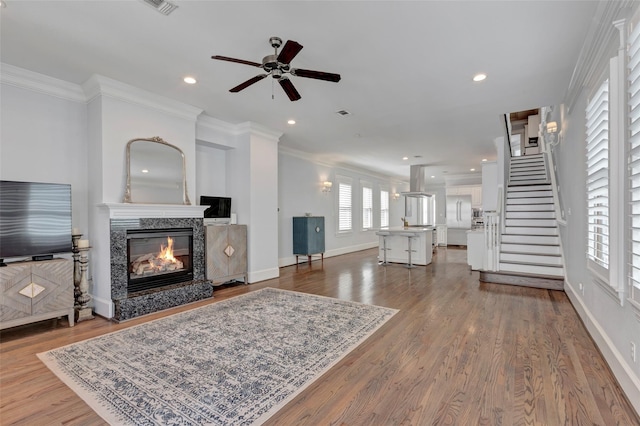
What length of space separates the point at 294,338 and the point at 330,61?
2.91 m

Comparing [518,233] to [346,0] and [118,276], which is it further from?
[118,276]

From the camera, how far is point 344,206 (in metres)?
9.76

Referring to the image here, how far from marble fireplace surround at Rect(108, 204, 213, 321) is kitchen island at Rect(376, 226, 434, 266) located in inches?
170

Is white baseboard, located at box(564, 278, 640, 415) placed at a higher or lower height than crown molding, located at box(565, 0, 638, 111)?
lower

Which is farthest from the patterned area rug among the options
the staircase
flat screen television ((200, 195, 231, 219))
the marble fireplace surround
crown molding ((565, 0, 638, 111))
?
crown molding ((565, 0, 638, 111))

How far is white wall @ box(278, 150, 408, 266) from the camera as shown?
24.3 ft

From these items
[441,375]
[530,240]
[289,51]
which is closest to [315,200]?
[530,240]

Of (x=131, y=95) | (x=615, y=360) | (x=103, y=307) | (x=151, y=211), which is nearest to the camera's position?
(x=615, y=360)

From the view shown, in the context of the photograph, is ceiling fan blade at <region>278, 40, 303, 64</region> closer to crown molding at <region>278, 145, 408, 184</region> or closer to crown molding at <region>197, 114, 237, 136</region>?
crown molding at <region>197, 114, 237, 136</region>

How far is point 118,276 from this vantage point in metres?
3.70

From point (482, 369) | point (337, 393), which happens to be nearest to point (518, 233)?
point (482, 369)

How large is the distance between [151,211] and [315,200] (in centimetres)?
497

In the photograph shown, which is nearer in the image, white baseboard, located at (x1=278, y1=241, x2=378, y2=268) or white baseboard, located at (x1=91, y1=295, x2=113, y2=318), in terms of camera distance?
white baseboard, located at (x1=91, y1=295, x2=113, y2=318)

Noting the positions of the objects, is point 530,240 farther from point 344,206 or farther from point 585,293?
point 344,206
